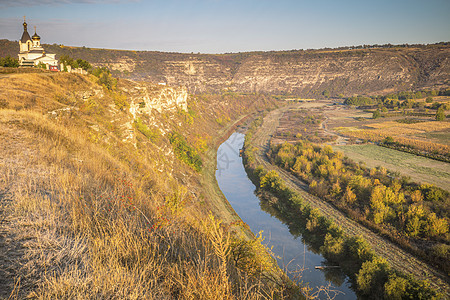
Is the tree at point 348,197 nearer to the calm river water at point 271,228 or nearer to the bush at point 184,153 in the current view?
the calm river water at point 271,228

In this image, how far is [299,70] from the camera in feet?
542

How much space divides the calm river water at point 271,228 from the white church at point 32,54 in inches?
1246

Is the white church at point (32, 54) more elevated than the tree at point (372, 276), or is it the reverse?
the white church at point (32, 54)

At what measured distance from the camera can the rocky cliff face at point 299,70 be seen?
12204 centimetres

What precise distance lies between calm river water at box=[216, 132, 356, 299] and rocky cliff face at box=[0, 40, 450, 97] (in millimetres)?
79620

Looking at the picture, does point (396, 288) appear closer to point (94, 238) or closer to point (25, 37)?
point (94, 238)

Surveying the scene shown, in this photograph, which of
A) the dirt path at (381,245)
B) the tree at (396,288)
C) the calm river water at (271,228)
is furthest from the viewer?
the calm river water at (271,228)

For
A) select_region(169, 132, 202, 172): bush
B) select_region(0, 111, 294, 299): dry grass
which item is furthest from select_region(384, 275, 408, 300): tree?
select_region(169, 132, 202, 172): bush

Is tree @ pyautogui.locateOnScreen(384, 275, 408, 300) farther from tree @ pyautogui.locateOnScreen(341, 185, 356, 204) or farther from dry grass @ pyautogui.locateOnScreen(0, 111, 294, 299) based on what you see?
dry grass @ pyautogui.locateOnScreen(0, 111, 294, 299)

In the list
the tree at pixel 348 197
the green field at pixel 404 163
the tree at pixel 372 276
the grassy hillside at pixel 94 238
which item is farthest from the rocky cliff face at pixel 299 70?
the grassy hillside at pixel 94 238

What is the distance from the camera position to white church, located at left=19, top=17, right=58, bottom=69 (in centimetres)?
3659

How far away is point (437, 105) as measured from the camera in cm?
8812

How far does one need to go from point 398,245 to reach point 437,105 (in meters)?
92.9

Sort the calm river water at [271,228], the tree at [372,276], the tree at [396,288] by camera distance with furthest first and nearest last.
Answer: the calm river water at [271,228] → the tree at [372,276] → the tree at [396,288]
